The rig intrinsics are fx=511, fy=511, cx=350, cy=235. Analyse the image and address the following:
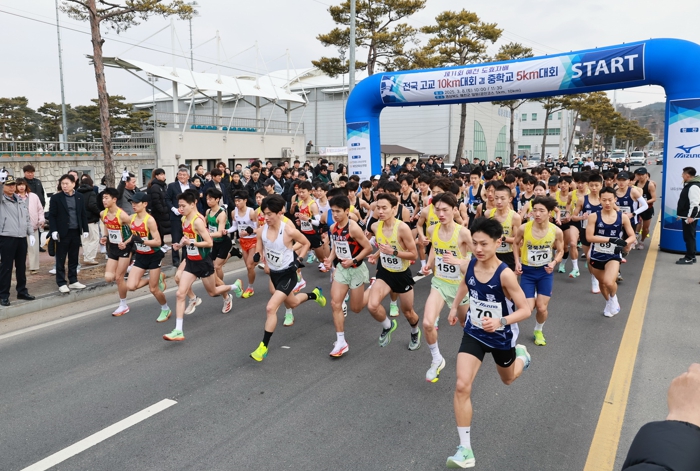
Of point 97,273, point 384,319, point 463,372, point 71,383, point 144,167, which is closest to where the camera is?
point 463,372

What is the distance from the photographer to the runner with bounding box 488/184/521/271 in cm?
696

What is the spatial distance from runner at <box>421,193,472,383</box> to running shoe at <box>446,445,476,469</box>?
4.59 feet

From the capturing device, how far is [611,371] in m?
5.29

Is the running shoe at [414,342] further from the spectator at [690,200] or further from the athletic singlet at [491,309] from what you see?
the spectator at [690,200]

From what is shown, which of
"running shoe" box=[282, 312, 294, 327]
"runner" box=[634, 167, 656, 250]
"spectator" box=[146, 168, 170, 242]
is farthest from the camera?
"runner" box=[634, 167, 656, 250]

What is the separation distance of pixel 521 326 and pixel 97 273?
7.59 meters

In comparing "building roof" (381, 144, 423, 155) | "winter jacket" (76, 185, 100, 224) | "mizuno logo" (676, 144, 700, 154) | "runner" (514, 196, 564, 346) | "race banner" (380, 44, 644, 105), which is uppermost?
"race banner" (380, 44, 644, 105)

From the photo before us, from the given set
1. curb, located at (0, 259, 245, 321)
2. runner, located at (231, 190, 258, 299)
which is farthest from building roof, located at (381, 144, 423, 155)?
curb, located at (0, 259, 245, 321)

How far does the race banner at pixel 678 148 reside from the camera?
37.5ft

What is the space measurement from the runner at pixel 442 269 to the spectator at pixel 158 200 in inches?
258

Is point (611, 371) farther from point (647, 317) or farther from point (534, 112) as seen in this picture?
point (534, 112)

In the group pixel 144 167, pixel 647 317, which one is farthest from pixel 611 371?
pixel 144 167

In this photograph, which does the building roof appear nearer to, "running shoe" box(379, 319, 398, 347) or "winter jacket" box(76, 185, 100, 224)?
"winter jacket" box(76, 185, 100, 224)

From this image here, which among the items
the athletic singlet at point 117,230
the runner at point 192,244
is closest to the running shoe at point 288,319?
the runner at point 192,244
